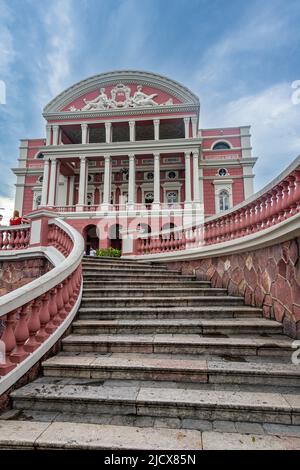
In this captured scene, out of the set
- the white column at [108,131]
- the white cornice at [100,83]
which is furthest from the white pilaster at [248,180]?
the white column at [108,131]

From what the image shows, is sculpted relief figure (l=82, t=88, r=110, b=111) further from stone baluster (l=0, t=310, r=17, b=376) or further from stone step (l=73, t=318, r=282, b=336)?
stone baluster (l=0, t=310, r=17, b=376)

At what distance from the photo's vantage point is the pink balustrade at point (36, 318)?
2.79 m

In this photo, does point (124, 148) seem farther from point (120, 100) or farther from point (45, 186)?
point (45, 186)

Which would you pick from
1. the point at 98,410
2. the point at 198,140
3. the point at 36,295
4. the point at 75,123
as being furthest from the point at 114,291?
the point at 75,123

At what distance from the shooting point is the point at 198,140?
1958cm

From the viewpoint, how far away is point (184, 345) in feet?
11.2

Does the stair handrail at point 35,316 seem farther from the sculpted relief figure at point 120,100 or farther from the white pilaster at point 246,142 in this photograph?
the white pilaster at point 246,142

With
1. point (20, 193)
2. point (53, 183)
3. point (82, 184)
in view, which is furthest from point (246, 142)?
point (20, 193)

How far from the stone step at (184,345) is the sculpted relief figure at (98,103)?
21870 millimetres

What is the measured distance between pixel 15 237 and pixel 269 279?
20.6ft

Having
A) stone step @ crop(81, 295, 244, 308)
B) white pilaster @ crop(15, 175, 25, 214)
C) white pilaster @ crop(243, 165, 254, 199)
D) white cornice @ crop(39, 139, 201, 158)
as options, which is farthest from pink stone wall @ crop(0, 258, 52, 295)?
white pilaster @ crop(243, 165, 254, 199)

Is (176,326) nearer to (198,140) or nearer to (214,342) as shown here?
(214,342)

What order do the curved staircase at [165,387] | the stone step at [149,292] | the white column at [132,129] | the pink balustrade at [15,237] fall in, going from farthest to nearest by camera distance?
the white column at [132,129], the pink balustrade at [15,237], the stone step at [149,292], the curved staircase at [165,387]

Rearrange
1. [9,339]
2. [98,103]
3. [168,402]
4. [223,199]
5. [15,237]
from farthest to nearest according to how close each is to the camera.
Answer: [223,199] → [98,103] → [15,237] → [9,339] → [168,402]
